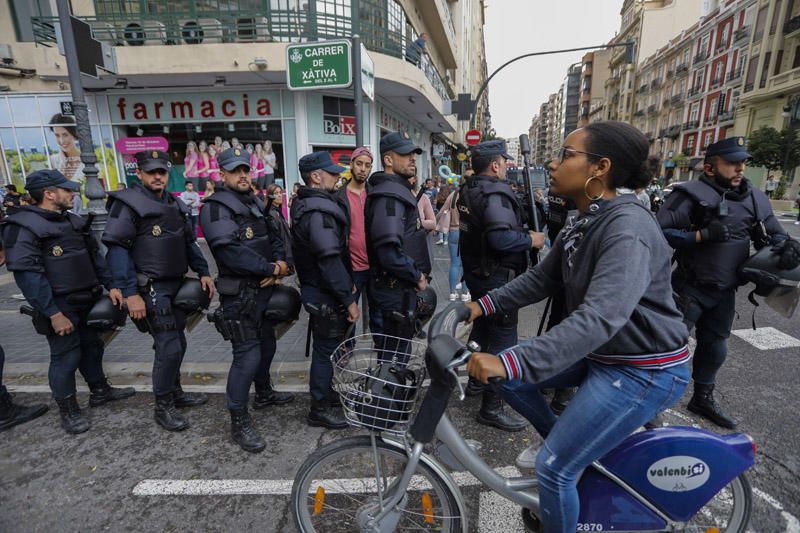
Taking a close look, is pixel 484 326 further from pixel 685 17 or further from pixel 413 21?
pixel 685 17

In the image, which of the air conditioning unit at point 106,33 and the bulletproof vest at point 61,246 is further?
the air conditioning unit at point 106,33

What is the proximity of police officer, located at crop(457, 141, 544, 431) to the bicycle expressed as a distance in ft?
4.10

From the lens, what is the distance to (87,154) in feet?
18.6

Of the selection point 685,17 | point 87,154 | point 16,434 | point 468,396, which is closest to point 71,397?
point 16,434

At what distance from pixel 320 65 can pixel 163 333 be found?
113 inches

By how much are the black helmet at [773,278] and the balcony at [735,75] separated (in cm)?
4898

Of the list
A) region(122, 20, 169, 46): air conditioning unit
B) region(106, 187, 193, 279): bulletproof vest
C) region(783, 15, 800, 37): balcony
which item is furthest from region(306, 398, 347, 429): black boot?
region(783, 15, 800, 37): balcony

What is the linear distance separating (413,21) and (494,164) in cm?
1682

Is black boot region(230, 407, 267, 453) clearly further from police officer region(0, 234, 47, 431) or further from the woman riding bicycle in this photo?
the woman riding bicycle

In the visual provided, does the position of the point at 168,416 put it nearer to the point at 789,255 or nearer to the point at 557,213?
the point at 557,213

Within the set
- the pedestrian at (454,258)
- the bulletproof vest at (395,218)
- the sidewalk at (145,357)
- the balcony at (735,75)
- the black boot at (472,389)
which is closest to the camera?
the bulletproof vest at (395,218)

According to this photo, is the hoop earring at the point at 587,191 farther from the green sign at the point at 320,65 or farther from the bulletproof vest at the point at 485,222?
the green sign at the point at 320,65

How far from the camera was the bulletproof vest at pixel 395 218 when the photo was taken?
10.2 feet

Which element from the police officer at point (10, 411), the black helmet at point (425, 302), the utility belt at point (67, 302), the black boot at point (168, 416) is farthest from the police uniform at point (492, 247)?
the police officer at point (10, 411)
